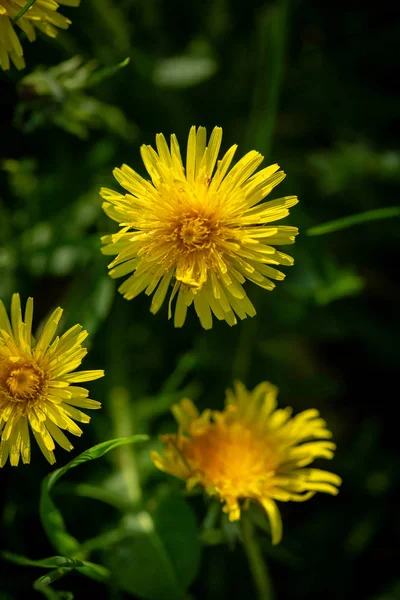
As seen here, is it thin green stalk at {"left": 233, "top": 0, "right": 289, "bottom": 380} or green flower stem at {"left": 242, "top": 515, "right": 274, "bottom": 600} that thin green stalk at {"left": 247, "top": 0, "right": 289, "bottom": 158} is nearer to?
thin green stalk at {"left": 233, "top": 0, "right": 289, "bottom": 380}

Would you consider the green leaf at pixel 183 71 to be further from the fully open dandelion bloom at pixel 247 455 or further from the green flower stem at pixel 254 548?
the green flower stem at pixel 254 548

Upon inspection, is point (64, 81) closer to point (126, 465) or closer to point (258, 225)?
point (258, 225)

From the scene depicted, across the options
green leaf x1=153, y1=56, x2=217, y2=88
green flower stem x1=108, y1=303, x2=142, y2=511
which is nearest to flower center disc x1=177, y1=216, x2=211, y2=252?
green flower stem x1=108, y1=303, x2=142, y2=511

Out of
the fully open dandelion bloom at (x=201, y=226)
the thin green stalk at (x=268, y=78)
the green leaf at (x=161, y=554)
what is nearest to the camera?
the fully open dandelion bloom at (x=201, y=226)

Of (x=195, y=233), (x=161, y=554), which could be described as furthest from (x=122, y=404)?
(x=195, y=233)

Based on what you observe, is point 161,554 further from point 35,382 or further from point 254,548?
point 35,382

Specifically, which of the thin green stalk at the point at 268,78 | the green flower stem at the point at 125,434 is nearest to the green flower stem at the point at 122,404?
the green flower stem at the point at 125,434
